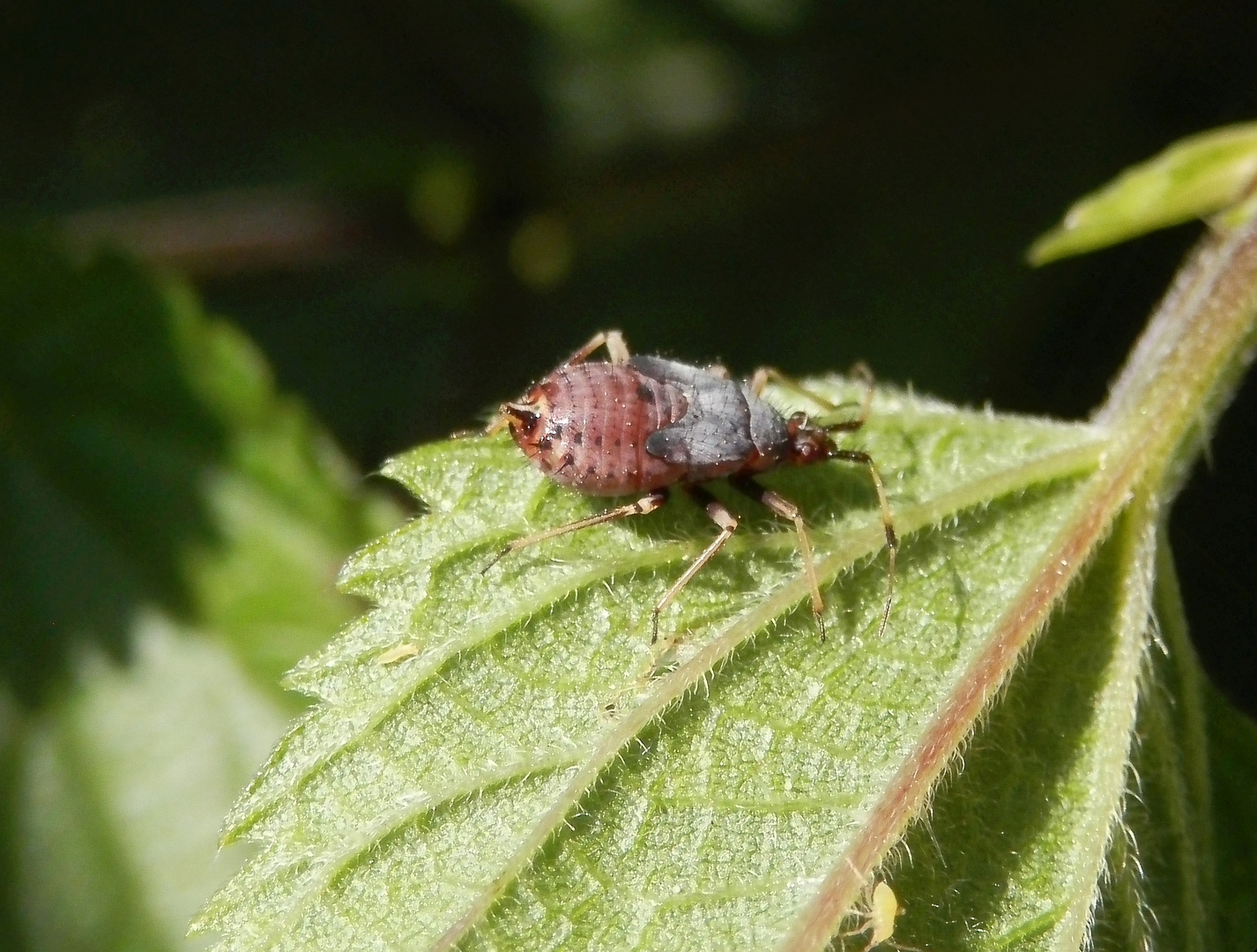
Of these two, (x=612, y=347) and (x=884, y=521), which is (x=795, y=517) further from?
(x=612, y=347)

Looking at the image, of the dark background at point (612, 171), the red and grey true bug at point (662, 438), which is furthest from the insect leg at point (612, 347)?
Answer: the dark background at point (612, 171)

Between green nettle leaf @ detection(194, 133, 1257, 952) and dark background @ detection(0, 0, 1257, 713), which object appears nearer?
green nettle leaf @ detection(194, 133, 1257, 952)

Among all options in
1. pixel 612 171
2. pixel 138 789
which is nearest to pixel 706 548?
pixel 138 789

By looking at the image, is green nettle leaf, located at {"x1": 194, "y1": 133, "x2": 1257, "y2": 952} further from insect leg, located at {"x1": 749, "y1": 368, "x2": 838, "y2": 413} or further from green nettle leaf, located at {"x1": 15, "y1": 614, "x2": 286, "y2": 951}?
green nettle leaf, located at {"x1": 15, "y1": 614, "x2": 286, "y2": 951}

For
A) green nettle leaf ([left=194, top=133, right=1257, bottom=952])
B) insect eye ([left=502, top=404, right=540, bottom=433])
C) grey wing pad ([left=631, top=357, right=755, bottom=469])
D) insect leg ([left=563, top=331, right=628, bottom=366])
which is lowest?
green nettle leaf ([left=194, top=133, right=1257, bottom=952])

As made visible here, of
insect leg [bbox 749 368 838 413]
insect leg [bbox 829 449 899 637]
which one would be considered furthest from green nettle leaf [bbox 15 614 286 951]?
insect leg [bbox 829 449 899 637]

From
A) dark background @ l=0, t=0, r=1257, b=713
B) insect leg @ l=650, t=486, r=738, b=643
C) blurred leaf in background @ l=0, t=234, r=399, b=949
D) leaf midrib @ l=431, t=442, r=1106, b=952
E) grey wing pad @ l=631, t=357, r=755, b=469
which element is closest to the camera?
leaf midrib @ l=431, t=442, r=1106, b=952

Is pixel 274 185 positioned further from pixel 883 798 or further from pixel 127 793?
pixel 883 798
